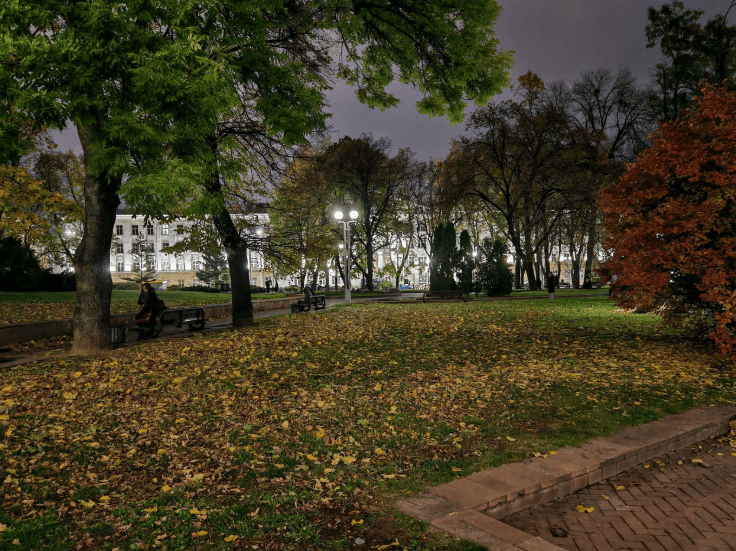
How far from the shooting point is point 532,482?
4.05 m

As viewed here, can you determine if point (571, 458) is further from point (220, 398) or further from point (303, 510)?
point (220, 398)

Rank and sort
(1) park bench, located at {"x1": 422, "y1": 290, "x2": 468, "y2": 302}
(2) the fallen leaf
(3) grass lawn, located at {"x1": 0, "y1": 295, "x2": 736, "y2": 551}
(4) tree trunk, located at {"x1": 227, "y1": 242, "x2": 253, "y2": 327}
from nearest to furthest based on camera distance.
→ (3) grass lawn, located at {"x1": 0, "y1": 295, "x2": 736, "y2": 551}, (2) the fallen leaf, (4) tree trunk, located at {"x1": 227, "y1": 242, "x2": 253, "y2": 327}, (1) park bench, located at {"x1": 422, "y1": 290, "x2": 468, "y2": 302}

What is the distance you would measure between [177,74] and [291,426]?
4926mm

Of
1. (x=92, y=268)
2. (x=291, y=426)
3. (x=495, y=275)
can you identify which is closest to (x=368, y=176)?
(x=495, y=275)

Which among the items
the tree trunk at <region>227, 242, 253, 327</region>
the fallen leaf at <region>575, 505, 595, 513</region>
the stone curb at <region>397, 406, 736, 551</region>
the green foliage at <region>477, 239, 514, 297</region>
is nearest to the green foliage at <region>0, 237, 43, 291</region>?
the tree trunk at <region>227, 242, 253, 327</region>

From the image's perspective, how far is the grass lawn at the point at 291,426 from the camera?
348 centimetres

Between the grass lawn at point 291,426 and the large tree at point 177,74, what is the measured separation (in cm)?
287

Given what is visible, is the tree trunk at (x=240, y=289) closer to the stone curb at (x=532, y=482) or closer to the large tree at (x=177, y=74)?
the large tree at (x=177, y=74)

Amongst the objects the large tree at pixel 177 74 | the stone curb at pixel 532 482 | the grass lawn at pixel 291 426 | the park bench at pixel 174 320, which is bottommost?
the stone curb at pixel 532 482

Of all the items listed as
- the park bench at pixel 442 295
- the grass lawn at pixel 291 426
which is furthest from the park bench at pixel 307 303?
the grass lawn at pixel 291 426

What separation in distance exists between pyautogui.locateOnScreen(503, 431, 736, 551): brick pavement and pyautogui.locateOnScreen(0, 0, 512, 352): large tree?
6.12 m

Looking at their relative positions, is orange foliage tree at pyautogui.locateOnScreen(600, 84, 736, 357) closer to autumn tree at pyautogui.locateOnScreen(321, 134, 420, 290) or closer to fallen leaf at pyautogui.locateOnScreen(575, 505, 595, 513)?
fallen leaf at pyautogui.locateOnScreen(575, 505, 595, 513)

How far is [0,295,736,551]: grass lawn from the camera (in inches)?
137

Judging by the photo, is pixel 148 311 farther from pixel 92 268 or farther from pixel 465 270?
pixel 465 270
